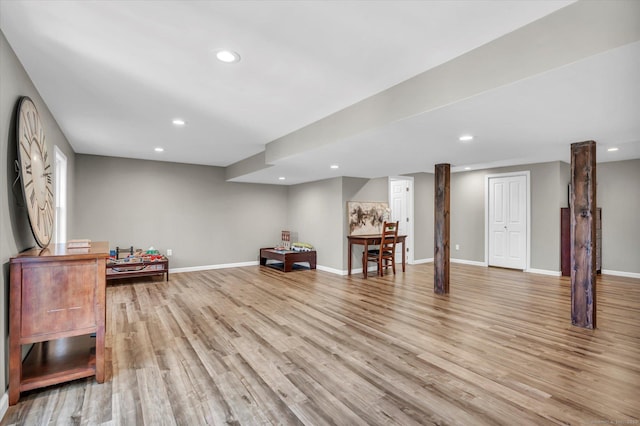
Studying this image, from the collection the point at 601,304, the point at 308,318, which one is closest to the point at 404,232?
the point at 601,304

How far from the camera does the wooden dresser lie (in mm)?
1978

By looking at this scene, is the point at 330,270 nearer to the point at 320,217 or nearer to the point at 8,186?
the point at 320,217

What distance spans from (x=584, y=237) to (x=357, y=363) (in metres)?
2.79

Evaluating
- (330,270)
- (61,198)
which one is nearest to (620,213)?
(330,270)

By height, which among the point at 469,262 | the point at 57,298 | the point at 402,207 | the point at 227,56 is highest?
the point at 227,56

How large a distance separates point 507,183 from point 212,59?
661cm

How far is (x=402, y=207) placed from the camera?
304 inches

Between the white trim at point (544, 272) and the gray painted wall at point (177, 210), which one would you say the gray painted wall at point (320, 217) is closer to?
the gray painted wall at point (177, 210)

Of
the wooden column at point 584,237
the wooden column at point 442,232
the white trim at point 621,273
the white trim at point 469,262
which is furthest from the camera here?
the white trim at point 469,262

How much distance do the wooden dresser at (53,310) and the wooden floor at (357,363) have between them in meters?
0.11

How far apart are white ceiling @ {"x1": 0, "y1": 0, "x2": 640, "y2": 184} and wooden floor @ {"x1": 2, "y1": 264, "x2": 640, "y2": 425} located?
6.57 feet

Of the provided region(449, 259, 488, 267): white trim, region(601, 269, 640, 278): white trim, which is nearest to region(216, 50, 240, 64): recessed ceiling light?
region(449, 259, 488, 267): white trim

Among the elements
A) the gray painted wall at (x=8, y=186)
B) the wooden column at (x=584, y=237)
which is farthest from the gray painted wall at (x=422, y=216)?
the gray painted wall at (x=8, y=186)

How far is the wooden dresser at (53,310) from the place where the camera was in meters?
1.98
